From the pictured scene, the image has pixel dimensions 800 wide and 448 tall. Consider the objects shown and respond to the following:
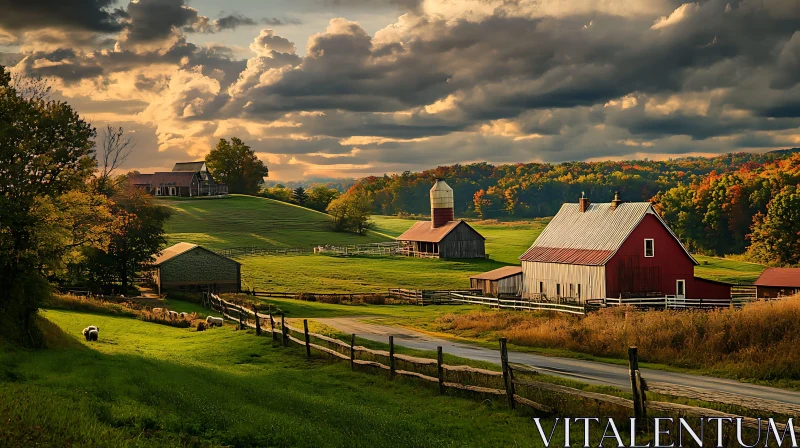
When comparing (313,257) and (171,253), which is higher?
(171,253)

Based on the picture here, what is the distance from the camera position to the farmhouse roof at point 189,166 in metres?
164

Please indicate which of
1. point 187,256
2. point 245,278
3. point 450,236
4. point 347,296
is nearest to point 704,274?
point 450,236

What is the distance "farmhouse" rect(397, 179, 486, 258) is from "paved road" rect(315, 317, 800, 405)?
5789cm

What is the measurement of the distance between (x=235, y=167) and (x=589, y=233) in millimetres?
135407

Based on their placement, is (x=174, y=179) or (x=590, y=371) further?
(x=174, y=179)

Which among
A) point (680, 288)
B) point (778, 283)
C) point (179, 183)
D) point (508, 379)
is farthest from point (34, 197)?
point (179, 183)

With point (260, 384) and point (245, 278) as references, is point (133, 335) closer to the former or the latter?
point (260, 384)

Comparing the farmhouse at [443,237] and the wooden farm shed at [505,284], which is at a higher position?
the farmhouse at [443,237]

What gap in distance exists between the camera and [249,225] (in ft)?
414

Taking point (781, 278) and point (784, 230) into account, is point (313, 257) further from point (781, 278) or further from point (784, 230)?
point (784, 230)

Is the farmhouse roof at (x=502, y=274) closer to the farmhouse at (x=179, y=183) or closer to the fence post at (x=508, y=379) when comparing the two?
the fence post at (x=508, y=379)

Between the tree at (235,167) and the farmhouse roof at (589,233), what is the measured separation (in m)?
127

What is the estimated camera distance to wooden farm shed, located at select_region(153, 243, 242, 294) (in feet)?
220

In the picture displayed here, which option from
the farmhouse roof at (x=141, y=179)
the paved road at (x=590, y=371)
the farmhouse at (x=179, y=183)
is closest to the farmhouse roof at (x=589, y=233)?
the paved road at (x=590, y=371)
